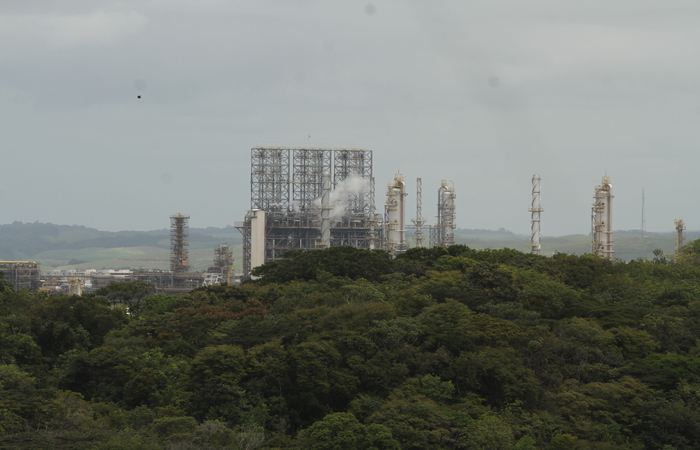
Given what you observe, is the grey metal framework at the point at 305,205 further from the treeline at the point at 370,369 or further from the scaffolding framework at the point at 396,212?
the treeline at the point at 370,369

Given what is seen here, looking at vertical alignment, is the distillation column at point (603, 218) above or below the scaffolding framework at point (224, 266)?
above

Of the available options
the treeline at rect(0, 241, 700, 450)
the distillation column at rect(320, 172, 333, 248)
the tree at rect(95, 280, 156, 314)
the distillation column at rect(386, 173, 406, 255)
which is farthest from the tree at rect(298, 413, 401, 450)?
the distillation column at rect(386, 173, 406, 255)

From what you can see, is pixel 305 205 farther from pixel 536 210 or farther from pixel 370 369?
pixel 370 369

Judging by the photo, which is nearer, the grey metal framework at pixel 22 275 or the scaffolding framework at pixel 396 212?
the scaffolding framework at pixel 396 212

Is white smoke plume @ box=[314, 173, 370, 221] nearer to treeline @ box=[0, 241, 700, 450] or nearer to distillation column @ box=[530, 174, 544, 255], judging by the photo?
distillation column @ box=[530, 174, 544, 255]

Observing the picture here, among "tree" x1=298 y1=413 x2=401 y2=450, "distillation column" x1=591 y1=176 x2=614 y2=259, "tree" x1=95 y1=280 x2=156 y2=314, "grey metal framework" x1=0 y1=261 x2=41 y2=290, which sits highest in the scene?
"distillation column" x1=591 y1=176 x2=614 y2=259

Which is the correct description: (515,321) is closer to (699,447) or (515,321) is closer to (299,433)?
(699,447)

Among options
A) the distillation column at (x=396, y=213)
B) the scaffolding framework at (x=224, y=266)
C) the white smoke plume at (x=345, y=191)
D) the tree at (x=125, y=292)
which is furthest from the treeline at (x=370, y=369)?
the scaffolding framework at (x=224, y=266)

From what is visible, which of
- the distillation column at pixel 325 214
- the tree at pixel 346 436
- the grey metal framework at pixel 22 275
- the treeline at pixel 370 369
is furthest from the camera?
A: the grey metal framework at pixel 22 275
